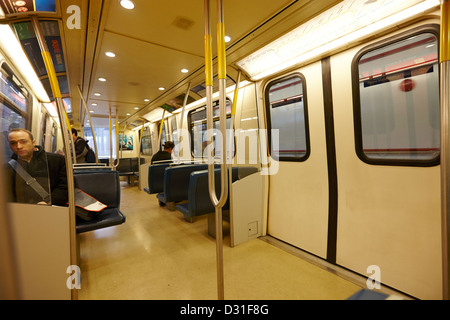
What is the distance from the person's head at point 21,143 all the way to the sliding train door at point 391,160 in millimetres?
2746

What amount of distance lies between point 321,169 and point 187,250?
1944 millimetres

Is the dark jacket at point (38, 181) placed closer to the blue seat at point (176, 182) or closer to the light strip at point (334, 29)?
the blue seat at point (176, 182)

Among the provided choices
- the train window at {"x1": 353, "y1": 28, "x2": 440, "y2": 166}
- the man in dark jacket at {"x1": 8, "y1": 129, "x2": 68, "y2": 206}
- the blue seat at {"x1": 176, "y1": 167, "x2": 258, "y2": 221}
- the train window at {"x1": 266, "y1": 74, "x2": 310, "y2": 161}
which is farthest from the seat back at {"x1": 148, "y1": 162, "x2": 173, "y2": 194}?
the train window at {"x1": 353, "y1": 28, "x2": 440, "y2": 166}

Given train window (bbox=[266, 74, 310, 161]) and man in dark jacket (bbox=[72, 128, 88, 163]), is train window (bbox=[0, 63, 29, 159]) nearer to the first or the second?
man in dark jacket (bbox=[72, 128, 88, 163])

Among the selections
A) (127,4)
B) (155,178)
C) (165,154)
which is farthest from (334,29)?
(165,154)

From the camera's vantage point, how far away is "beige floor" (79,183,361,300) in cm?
190

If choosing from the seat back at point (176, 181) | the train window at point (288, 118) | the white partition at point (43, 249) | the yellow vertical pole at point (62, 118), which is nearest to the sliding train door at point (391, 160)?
the train window at point (288, 118)

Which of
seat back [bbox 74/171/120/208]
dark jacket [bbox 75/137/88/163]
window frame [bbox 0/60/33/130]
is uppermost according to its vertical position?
window frame [bbox 0/60/33/130]

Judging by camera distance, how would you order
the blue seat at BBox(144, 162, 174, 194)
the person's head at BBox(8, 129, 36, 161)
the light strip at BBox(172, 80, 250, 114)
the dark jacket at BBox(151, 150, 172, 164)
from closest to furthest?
the person's head at BBox(8, 129, 36, 161)
the light strip at BBox(172, 80, 250, 114)
the blue seat at BBox(144, 162, 174, 194)
the dark jacket at BBox(151, 150, 172, 164)

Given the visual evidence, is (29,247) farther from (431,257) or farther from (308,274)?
(431,257)

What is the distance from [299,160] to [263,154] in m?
0.56

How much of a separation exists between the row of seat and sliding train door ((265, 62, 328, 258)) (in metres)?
0.53

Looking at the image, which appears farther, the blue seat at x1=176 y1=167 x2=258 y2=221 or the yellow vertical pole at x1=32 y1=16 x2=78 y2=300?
the blue seat at x1=176 y1=167 x2=258 y2=221

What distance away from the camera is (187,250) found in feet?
8.88
